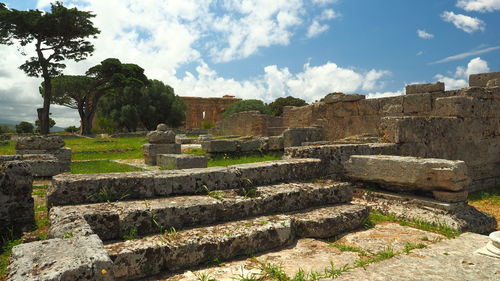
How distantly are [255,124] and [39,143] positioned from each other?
582 inches

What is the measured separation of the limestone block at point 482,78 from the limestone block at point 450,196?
8.83 m

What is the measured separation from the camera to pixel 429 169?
4992 millimetres

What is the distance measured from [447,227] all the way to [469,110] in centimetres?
510

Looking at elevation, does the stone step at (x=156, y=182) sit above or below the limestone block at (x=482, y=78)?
below

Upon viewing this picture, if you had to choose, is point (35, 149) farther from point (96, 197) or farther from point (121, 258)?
point (121, 258)

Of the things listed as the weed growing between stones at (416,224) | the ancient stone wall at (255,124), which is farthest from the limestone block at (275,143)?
the ancient stone wall at (255,124)

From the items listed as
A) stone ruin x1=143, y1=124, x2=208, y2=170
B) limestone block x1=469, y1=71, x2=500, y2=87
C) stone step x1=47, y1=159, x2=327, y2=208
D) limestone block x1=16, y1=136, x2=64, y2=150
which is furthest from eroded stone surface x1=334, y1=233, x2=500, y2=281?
limestone block x1=16, y1=136, x2=64, y2=150

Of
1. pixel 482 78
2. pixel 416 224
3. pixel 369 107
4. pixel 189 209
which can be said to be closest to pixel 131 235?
pixel 189 209

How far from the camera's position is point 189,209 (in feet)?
12.0

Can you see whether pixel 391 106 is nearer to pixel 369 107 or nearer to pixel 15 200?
pixel 369 107

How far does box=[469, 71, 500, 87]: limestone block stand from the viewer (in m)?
11.5

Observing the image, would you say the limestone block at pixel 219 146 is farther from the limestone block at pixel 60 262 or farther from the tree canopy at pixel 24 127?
the tree canopy at pixel 24 127

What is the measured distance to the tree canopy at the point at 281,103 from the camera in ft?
156

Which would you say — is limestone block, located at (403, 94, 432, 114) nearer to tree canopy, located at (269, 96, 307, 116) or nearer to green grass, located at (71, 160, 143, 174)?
green grass, located at (71, 160, 143, 174)
